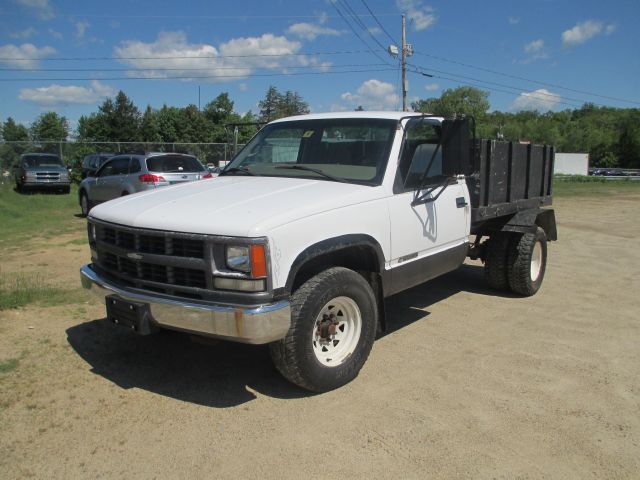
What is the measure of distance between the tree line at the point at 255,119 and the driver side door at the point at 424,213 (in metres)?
43.8

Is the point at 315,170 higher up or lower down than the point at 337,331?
higher up

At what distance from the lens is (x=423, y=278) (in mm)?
4902

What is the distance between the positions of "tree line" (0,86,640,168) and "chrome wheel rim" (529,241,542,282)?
42471 mm

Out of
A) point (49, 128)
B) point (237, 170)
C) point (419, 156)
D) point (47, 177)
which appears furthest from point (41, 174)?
point (49, 128)

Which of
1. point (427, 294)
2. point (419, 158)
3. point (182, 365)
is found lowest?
point (427, 294)

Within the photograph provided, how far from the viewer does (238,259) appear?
3350 millimetres

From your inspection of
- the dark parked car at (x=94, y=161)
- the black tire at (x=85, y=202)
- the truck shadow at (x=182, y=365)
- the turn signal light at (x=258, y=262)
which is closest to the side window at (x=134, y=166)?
the black tire at (x=85, y=202)

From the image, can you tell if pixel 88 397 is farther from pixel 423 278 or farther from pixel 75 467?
pixel 423 278

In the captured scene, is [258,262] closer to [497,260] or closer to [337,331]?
[337,331]

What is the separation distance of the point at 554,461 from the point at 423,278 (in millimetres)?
2034

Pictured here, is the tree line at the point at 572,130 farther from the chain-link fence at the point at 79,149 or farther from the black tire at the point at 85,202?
the black tire at the point at 85,202

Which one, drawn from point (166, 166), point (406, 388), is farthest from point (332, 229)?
point (166, 166)

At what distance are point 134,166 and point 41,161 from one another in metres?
11.7

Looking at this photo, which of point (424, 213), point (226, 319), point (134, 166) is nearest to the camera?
point (226, 319)
